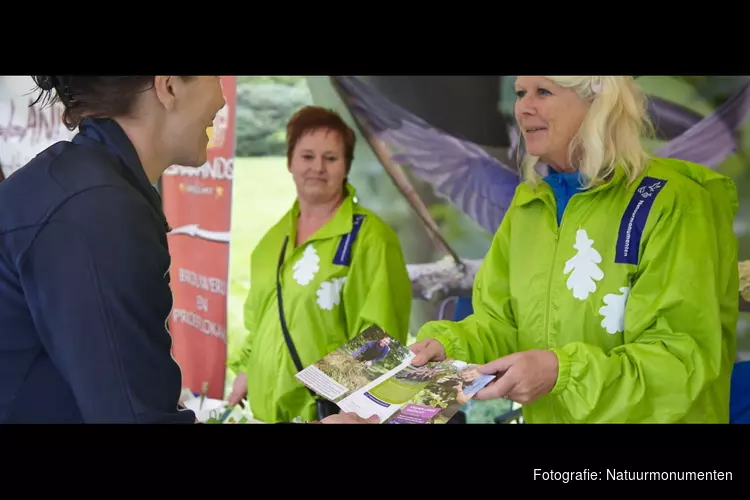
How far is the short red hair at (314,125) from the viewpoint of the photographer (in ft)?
7.23

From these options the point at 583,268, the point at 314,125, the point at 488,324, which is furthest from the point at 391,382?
the point at 314,125

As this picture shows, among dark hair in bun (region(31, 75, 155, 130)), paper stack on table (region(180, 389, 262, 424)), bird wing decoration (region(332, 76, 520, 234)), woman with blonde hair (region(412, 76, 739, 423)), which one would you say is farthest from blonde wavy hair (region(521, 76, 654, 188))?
paper stack on table (region(180, 389, 262, 424))

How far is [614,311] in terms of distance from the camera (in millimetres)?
1722

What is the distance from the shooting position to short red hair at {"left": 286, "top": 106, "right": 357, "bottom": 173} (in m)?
2.20

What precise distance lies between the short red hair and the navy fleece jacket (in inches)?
33.7

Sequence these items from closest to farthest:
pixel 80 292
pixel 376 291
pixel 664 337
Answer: pixel 80 292 < pixel 664 337 < pixel 376 291

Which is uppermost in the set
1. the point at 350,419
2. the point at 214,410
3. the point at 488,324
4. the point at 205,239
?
the point at 205,239

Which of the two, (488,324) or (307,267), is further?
(307,267)

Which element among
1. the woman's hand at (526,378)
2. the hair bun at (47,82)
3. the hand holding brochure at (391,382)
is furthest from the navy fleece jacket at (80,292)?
the woman's hand at (526,378)

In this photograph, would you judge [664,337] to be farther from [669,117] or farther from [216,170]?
[216,170]

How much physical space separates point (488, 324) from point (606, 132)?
61 centimetres

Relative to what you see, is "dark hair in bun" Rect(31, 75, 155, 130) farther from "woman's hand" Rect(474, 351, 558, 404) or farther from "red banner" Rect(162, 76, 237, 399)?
"woman's hand" Rect(474, 351, 558, 404)
